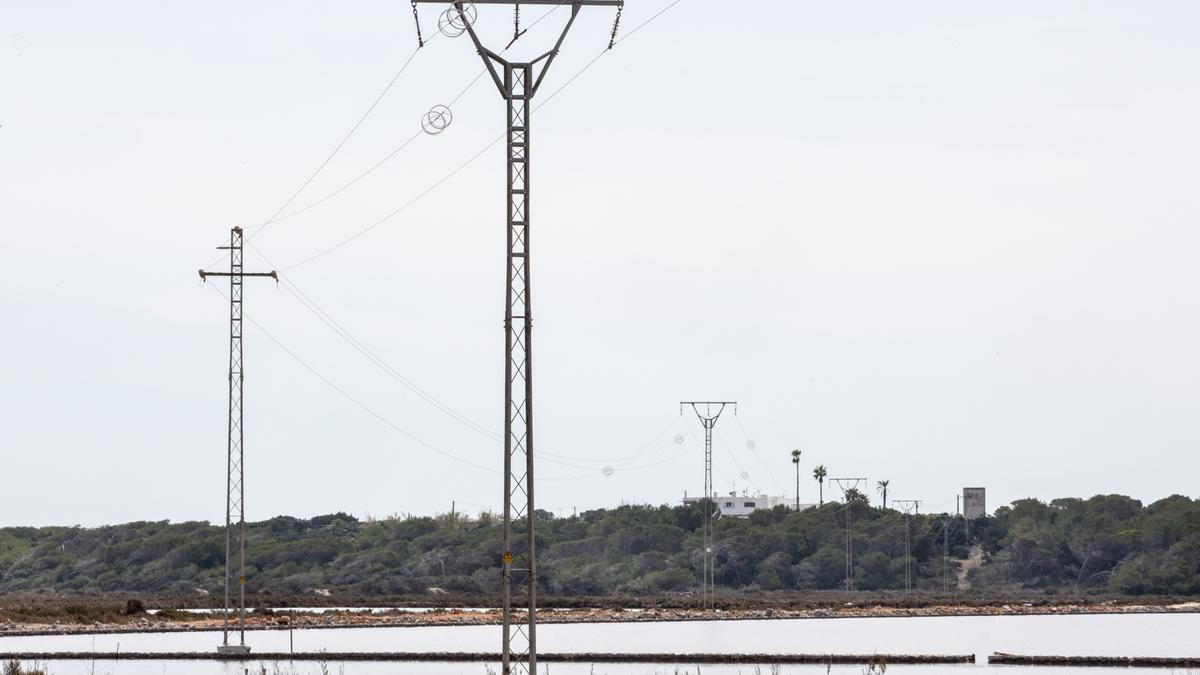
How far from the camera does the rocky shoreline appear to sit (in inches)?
3300

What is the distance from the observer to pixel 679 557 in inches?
6585

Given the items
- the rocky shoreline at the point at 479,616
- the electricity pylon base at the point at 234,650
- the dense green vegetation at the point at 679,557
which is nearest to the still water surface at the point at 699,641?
the electricity pylon base at the point at 234,650

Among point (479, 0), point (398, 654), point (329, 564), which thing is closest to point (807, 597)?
point (329, 564)

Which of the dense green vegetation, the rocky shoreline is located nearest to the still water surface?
the rocky shoreline

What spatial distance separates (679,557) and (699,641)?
307 feet

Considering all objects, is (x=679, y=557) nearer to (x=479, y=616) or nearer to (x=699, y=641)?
(x=479, y=616)

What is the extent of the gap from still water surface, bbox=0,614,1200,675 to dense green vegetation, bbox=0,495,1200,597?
203ft

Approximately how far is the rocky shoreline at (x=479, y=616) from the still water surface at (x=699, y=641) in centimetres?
321

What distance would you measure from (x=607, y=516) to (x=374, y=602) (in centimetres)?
7370

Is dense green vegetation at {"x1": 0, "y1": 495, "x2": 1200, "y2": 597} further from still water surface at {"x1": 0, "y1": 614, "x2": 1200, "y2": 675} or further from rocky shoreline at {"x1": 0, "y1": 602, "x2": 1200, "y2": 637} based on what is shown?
still water surface at {"x1": 0, "y1": 614, "x2": 1200, "y2": 675}

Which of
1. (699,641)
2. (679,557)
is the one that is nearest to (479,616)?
(699,641)

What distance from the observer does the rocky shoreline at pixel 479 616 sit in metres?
83.8

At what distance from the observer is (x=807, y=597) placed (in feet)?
452

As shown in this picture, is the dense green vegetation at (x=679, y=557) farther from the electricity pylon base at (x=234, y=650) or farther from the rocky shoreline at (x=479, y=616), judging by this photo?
the electricity pylon base at (x=234, y=650)
